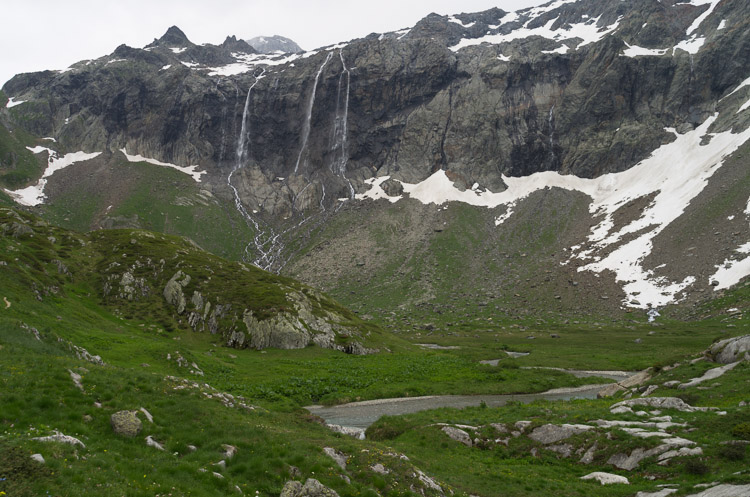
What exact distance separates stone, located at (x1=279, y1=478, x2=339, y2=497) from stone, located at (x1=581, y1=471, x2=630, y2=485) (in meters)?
14.5

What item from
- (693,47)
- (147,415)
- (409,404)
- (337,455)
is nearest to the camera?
(147,415)

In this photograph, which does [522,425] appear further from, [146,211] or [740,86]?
[740,86]

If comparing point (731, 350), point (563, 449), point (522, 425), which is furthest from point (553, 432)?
point (731, 350)

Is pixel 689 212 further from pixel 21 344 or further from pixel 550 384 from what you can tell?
pixel 21 344

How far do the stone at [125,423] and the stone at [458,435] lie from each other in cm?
2067

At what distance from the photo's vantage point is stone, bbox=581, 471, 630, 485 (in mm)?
21009

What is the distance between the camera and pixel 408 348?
7925 cm

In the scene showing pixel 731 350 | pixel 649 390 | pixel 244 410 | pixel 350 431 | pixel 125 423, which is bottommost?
pixel 649 390

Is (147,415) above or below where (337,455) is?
above

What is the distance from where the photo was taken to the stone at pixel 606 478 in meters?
21.0

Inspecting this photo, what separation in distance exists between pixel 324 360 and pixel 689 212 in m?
132

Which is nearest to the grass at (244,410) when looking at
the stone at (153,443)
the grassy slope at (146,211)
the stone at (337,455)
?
the stone at (153,443)

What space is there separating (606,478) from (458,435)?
1066 centimetres

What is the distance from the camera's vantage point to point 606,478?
2167 cm
